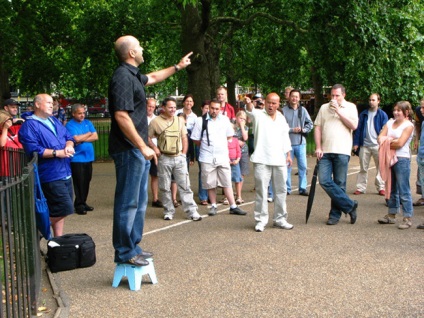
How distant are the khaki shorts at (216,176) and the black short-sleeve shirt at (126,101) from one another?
425 centimetres

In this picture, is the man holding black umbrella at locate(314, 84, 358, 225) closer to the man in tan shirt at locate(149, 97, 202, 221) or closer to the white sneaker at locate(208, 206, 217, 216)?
the white sneaker at locate(208, 206, 217, 216)

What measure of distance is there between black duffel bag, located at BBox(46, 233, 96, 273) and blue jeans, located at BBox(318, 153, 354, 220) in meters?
4.03

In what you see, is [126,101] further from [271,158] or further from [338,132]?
[338,132]

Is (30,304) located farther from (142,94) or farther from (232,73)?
(232,73)

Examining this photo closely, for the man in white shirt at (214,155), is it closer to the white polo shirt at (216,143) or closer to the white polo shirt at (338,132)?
the white polo shirt at (216,143)

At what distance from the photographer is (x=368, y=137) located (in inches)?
493

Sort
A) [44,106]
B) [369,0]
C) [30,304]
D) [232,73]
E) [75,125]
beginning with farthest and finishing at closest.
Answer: [232,73], [369,0], [75,125], [44,106], [30,304]

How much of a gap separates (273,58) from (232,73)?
7.63m

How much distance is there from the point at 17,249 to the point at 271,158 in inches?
193

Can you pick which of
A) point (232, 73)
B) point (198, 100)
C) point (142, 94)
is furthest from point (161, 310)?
point (232, 73)

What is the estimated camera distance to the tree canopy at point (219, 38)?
50.4 ft

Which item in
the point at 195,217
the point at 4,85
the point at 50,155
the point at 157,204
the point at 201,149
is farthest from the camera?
the point at 4,85

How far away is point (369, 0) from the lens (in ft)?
50.9

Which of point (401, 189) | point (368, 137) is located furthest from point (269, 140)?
point (368, 137)
